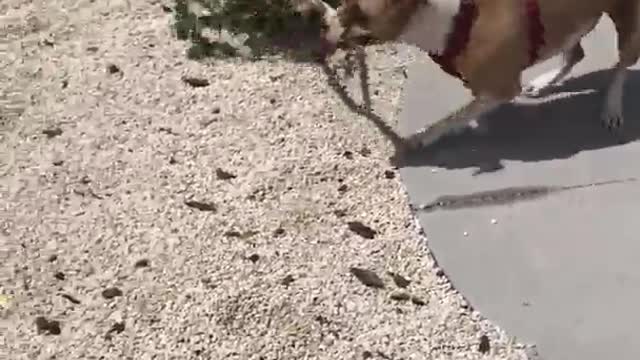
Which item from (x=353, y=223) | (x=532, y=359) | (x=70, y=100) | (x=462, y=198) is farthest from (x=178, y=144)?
(x=532, y=359)

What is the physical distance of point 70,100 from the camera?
381cm

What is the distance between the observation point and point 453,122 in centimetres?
337

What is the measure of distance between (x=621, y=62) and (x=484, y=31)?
0.65 meters

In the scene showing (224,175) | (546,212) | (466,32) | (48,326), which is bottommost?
(48,326)

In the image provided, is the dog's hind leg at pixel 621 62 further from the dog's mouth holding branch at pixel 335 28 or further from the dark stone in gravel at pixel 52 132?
the dark stone in gravel at pixel 52 132

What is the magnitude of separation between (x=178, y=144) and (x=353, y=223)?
729 mm

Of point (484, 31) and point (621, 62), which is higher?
point (484, 31)

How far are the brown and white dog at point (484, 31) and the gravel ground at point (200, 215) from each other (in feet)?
1.35

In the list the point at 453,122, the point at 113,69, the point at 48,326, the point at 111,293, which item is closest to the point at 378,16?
the point at 453,122

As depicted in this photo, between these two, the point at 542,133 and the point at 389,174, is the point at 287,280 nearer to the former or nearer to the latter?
Answer: the point at 389,174

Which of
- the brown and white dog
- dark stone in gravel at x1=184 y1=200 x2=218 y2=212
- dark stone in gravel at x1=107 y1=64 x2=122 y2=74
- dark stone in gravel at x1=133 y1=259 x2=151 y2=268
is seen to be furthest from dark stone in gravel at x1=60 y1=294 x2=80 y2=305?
dark stone in gravel at x1=107 y1=64 x2=122 y2=74

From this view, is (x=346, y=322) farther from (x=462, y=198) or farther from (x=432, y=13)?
(x=432, y=13)

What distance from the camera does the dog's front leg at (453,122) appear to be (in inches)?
129

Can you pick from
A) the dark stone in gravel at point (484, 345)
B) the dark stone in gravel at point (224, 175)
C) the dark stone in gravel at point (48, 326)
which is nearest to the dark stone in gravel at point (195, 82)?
the dark stone in gravel at point (224, 175)
